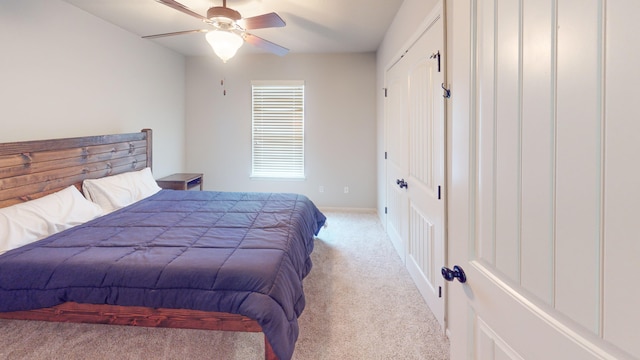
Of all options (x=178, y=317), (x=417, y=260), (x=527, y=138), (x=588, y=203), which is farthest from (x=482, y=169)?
(x=417, y=260)

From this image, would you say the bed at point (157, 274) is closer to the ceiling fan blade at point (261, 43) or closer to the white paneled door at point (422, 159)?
the white paneled door at point (422, 159)

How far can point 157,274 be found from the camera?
1803 mm

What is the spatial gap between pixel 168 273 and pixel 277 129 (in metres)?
3.84

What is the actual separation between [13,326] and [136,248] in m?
1.04

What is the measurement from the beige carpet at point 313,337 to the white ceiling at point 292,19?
9.04ft

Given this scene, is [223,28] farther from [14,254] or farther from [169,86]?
[169,86]

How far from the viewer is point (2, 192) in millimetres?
2398

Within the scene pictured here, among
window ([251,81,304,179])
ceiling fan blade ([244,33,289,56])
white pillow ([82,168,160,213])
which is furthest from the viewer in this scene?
window ([251,81,304,179])

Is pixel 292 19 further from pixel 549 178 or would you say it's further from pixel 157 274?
pixel 549 178

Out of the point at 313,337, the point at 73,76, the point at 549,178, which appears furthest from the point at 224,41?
the point at 549,178

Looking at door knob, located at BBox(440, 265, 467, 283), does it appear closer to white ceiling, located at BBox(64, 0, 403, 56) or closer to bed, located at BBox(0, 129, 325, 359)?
bed, located at BBox(0, 129, 325, 359)

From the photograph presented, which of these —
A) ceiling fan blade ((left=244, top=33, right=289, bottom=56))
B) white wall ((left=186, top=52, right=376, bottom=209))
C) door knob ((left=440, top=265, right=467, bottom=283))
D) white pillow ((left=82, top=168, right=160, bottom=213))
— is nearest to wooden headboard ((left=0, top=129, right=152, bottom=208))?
white pillow ((left=82, top=168, right=160, bottom=213))

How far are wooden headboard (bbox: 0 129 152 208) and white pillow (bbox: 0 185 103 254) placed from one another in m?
0.14

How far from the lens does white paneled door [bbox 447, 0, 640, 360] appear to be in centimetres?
50
